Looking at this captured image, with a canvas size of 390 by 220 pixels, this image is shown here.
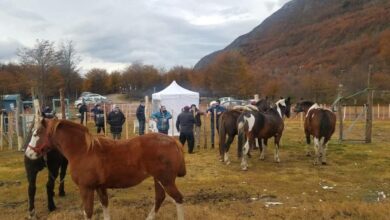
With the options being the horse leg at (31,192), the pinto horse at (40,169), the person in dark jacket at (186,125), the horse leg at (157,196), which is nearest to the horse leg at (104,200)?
the horse leg at (157,196)

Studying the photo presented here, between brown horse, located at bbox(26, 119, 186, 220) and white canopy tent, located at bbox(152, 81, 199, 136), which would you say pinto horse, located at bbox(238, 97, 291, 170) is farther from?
white canopy tent, located at bbox(152, 81, 199, 136)

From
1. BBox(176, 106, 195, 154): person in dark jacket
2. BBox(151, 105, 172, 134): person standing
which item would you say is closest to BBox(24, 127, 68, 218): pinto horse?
BBox(151, 105, 172, 134): person standing

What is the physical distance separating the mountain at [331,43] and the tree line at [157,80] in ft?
47.3

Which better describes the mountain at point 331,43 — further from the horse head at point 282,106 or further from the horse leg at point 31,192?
the horse leg at point 31,192

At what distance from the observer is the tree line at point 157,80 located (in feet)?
131

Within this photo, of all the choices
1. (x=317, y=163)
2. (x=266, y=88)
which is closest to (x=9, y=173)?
(x=317, y=163)

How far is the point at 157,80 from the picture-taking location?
78.4 meters

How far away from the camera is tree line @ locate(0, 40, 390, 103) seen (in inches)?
1572

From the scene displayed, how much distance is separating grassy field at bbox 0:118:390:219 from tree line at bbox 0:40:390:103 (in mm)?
24322

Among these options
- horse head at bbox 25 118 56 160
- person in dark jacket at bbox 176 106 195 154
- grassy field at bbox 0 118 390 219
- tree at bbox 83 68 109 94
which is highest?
tree at bbox 83 68 109 94

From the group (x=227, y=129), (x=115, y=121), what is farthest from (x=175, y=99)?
(x=227, y=129)

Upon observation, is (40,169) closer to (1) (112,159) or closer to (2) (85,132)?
(2) (85,132)

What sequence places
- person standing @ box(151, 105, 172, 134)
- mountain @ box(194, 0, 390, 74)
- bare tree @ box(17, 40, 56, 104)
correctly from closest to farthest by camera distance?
person standing @ box(151, 105, 172, 134) < bare tree @ box(17, 40, 56, 104) < mountain @ box(194, 0, 390, 74)

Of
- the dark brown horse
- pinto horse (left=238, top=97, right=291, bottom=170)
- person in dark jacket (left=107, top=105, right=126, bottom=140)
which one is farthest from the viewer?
person in dark jacket (left=107, top=105, right=126, bottom=140)
